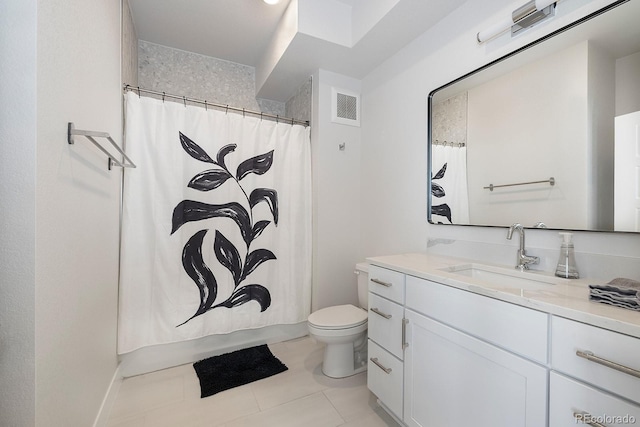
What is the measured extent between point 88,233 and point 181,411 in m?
1.12

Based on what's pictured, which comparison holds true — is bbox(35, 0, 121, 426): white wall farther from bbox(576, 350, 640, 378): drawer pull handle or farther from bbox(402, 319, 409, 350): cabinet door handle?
bbox(576, 350, 640, 378): drawer pull handle

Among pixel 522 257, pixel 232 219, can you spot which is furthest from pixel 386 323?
pixel 232 219

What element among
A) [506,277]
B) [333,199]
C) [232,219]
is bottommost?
[506,277]

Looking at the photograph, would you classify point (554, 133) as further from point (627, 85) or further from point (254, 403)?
point (254, 403)

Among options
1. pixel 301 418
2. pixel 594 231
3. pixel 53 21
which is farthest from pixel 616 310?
pixel 53 21

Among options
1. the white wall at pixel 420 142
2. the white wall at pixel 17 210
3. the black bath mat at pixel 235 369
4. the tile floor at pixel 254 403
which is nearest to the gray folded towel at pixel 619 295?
the white wall at pixel 420 142

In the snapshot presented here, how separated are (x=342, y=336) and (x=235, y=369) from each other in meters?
0.83

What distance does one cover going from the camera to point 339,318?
70.6 inches

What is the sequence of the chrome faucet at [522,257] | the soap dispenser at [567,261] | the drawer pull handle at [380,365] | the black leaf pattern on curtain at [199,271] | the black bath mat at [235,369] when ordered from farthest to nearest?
the black leaf pattern on curtain at [199,271] → the black bath mat at [235,369] → the drawer pull handle at [380,365] → the chrome faucet at [522,257] → the soap dispenser at [567,261]

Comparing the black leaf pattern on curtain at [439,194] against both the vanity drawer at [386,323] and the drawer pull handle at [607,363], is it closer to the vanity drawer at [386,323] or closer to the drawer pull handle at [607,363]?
the vanity drawer at [386,323]

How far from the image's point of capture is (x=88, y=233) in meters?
1.14

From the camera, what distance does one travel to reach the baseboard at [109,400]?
51.3 inches

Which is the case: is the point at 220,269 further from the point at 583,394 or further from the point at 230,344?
the point at 583,394

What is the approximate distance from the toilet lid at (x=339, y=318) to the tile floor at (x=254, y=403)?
1.29ft
